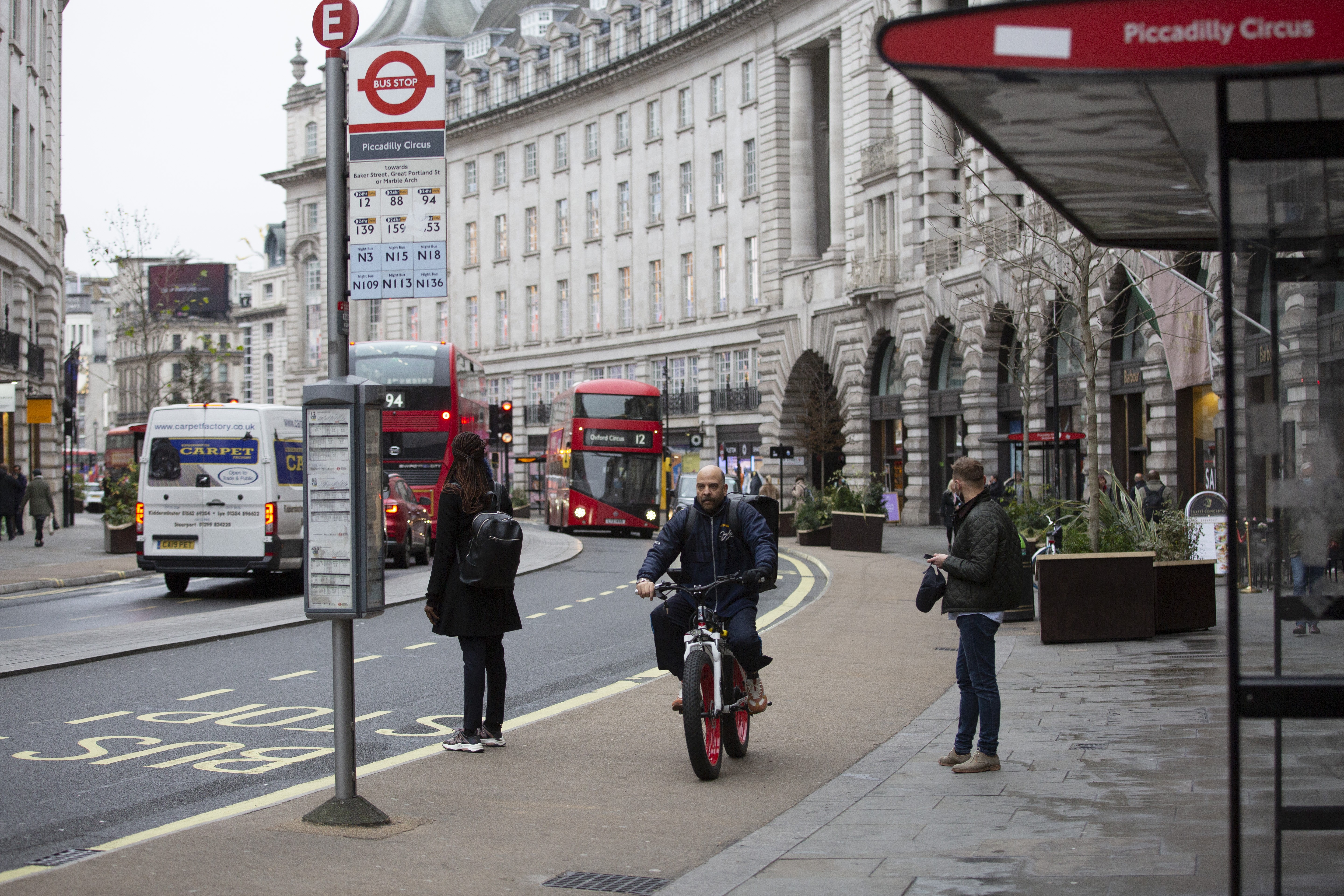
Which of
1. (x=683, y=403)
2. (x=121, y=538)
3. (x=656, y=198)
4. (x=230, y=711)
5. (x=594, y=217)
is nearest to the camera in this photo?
(x=230, y=711)

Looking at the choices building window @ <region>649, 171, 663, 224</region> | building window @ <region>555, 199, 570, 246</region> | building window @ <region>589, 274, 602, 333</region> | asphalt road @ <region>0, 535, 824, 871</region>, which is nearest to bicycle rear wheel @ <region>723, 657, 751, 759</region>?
asphalt road @ <region>0, 535, 824, 871</region>

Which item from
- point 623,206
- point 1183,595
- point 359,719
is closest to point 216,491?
point 359,719

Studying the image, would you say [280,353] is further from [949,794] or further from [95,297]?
[949,794]

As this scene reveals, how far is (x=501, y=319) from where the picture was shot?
77.9 m

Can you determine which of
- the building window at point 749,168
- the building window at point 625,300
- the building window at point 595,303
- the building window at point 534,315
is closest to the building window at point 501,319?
the building window at point 534,315

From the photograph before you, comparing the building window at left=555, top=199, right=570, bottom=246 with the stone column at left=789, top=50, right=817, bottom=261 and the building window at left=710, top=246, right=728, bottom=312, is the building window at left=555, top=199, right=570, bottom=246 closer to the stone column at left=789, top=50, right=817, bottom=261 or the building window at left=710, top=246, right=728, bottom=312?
the building window at left=710, top=246, right=728, bottom=312

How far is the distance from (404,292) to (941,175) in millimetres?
36238

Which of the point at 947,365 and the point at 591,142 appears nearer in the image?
the point at 947,365

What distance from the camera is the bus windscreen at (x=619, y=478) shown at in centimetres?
4000

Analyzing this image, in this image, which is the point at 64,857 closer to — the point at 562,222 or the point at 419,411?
the point at 419,411

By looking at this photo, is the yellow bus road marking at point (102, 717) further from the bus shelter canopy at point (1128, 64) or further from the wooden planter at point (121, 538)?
the wooden planter at point (121, 538)

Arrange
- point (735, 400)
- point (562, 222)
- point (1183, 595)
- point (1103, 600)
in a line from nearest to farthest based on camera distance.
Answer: point (1103, 600)
point (1183, 595)
point (735, 400)
point (562, 222)

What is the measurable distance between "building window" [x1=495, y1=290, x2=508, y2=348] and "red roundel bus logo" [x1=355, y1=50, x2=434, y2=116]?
69.6 m

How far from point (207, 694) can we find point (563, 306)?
6275 cm
